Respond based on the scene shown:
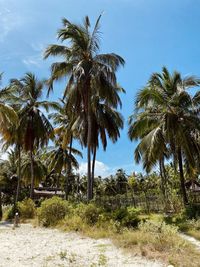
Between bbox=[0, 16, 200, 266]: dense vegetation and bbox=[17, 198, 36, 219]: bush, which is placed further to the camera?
bbox=[17, 198, 36, 219]: bush

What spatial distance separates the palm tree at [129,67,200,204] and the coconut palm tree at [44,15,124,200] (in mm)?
2247

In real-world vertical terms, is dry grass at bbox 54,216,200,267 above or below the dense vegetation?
below

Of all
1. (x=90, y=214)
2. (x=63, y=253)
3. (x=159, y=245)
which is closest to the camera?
(x=63, y=253)

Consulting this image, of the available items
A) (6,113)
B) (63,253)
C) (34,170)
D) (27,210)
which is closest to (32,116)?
(6,113)

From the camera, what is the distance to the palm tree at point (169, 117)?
16969mm

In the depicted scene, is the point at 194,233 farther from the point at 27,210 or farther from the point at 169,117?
the point at 27,210

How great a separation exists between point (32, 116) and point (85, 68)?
28.4 feet

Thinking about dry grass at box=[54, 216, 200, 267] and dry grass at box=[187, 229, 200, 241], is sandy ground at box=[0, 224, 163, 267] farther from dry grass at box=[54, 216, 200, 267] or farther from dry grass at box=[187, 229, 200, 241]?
dry grass at box=[187, 229, 200, 241]

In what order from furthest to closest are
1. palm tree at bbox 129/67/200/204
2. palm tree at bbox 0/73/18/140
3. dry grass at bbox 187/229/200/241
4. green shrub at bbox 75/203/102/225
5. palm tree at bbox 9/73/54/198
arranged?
palm tree at bbox 9/73/54/198 → palm tree at bbox 0/73/18/140 → palm tree at bbox 129/67/200/204 → green shrub at bbox 75/203/102/225 → dry grass at bbox 187/229/200/241

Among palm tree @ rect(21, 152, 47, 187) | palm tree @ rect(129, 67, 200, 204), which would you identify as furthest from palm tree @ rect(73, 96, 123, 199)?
palm tree @ rect(21, 152, 47, 187)

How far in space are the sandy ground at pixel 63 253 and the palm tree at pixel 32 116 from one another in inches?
563

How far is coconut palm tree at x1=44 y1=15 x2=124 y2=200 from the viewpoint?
18.8 meters

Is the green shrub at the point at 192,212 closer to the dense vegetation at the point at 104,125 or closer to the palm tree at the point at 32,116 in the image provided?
the dense vegetation at the point at 104,125

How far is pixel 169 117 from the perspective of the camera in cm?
1694
